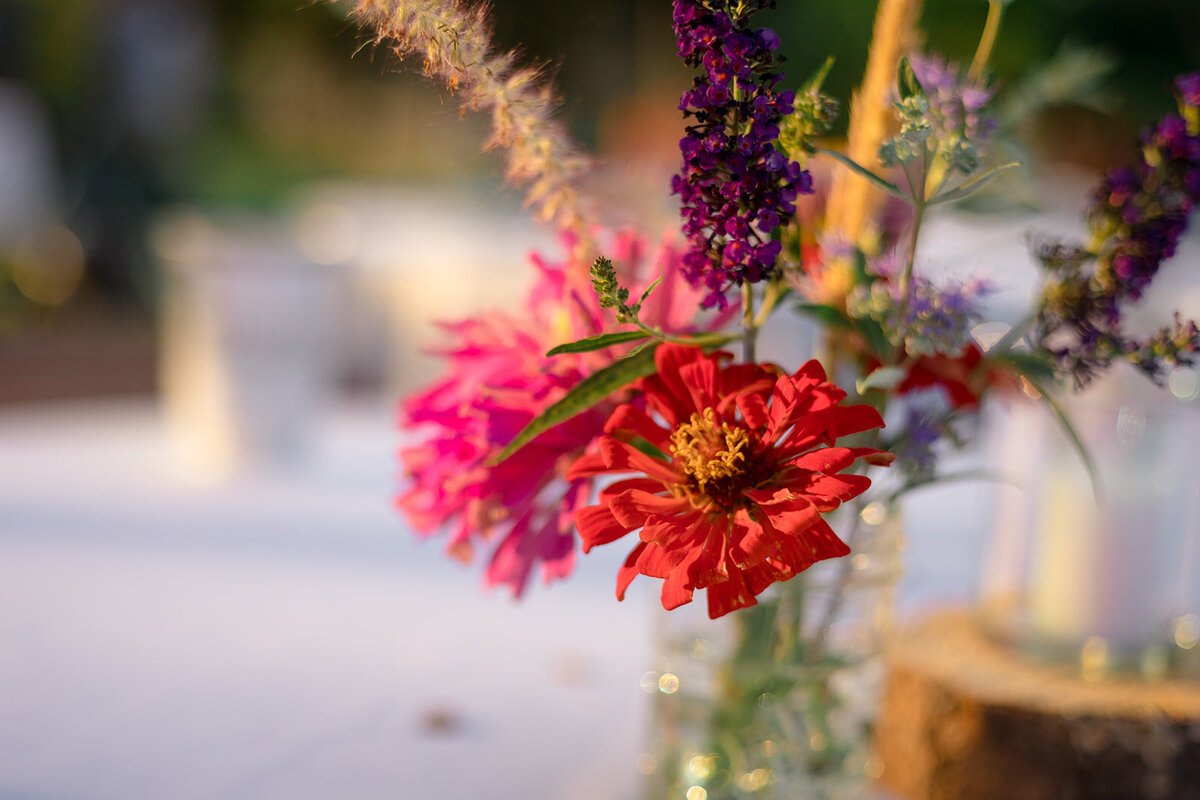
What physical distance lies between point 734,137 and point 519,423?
0.37ft

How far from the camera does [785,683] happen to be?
0.36 m

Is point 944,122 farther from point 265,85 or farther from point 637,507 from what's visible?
point 265,85

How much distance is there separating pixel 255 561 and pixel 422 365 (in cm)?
167

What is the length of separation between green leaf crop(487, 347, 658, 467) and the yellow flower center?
0.02m

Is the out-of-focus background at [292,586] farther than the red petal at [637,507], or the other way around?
the out-of-focus background at [292,586]

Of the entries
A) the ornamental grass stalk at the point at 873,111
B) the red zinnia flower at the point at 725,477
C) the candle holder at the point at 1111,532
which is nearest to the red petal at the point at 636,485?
the red zinnia flower at the point at 725,477

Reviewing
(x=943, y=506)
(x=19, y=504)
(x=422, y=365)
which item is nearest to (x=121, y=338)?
(x=422, y=365)

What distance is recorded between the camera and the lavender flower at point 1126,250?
0.31 meters

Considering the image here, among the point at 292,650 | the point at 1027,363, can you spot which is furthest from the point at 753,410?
the point at 292,650

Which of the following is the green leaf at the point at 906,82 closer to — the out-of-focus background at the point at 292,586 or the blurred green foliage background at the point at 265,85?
the out-of-focus background at the point at 292,586

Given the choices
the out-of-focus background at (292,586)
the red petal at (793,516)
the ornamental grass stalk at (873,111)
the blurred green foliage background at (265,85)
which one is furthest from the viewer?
→ the blurred green foliage background at (265,85)

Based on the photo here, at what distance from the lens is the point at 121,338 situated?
108 inches

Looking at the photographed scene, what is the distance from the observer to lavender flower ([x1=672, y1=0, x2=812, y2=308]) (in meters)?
0.25

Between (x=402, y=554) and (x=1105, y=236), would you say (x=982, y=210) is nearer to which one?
(x=1105, y=236)
